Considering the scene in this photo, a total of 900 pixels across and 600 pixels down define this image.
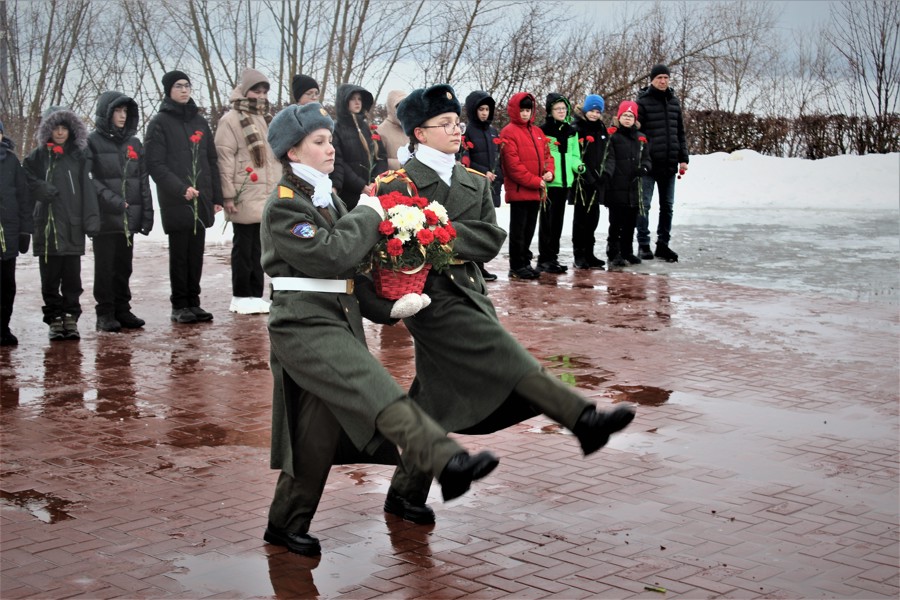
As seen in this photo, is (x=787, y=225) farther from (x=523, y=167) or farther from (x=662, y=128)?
(x=523, y=167)

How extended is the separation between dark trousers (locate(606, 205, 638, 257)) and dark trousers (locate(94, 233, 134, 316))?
633cm

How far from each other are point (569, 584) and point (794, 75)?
28.4 m

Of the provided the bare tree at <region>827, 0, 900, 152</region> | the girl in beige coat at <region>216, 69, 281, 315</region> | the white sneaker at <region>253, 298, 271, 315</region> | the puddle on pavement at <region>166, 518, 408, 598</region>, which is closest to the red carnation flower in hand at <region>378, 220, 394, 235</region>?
the puddle on pavement at <region>166, 518, 408, 598</region>

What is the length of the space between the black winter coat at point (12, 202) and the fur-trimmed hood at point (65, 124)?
1.01ft

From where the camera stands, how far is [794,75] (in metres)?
31.1

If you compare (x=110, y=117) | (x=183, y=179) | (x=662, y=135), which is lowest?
(x=183, y=179)

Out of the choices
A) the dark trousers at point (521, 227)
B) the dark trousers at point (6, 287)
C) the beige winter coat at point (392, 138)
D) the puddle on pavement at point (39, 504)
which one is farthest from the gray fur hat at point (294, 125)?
A: the dark trousers at point (521, 227)

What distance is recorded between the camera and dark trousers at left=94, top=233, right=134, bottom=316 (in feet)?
35.4

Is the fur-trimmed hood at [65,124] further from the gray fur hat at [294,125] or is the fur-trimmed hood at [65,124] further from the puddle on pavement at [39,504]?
the gray fur hat at [294,125]

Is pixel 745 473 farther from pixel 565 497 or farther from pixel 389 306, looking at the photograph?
pixel 389 306

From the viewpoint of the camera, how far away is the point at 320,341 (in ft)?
16.1

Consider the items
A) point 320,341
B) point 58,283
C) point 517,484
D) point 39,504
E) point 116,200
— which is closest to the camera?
point 320,341

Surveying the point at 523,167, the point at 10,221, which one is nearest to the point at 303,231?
the point at 10,221

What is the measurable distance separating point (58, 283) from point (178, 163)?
149 centimetres
